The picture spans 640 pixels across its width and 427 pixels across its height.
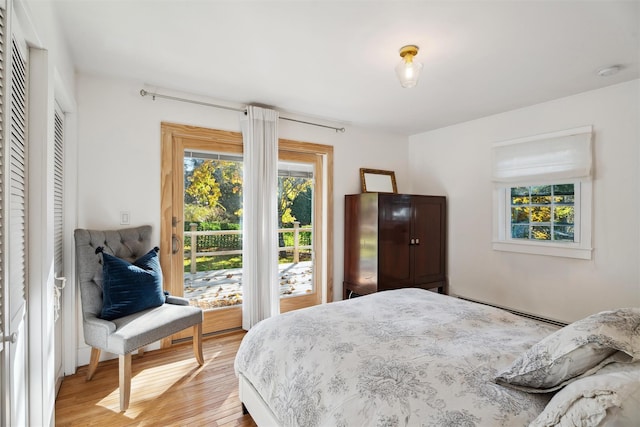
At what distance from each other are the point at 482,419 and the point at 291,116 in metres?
3.16

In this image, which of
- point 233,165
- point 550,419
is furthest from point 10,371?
point 233,165

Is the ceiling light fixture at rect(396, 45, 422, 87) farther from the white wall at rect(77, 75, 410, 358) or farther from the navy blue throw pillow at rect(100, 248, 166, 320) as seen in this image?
the navy blue throw pillow at rect(100, 248, 166, 320)

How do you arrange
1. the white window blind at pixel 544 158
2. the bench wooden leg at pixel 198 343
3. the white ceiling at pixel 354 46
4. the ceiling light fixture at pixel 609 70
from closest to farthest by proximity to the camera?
the white ceiling at pixel 354 46 < the ceiling light fixture at pixel 609 70 < the bench wooden leg at pixel 198 343 < the white window blind at pixel 544 158

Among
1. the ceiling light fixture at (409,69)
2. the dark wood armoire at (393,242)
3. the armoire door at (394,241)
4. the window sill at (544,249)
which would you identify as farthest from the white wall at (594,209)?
the ceiling light fixture at (409,69)

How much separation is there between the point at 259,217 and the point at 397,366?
2.18m

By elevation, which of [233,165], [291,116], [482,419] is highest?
[291,116]

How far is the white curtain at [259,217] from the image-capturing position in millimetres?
3107

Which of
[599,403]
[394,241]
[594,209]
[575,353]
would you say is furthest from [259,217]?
[594,209]

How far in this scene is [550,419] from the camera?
0.84 meters

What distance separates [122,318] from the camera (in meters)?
2.20

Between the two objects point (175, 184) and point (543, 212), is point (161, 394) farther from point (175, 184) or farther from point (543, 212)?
point (543, 212)

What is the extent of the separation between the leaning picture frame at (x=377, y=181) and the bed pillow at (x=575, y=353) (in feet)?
9.71

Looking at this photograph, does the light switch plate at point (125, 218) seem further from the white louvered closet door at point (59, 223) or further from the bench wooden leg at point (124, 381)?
the bench wooden leg at point (124, 381)

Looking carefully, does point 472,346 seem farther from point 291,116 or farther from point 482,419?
point 291,116
